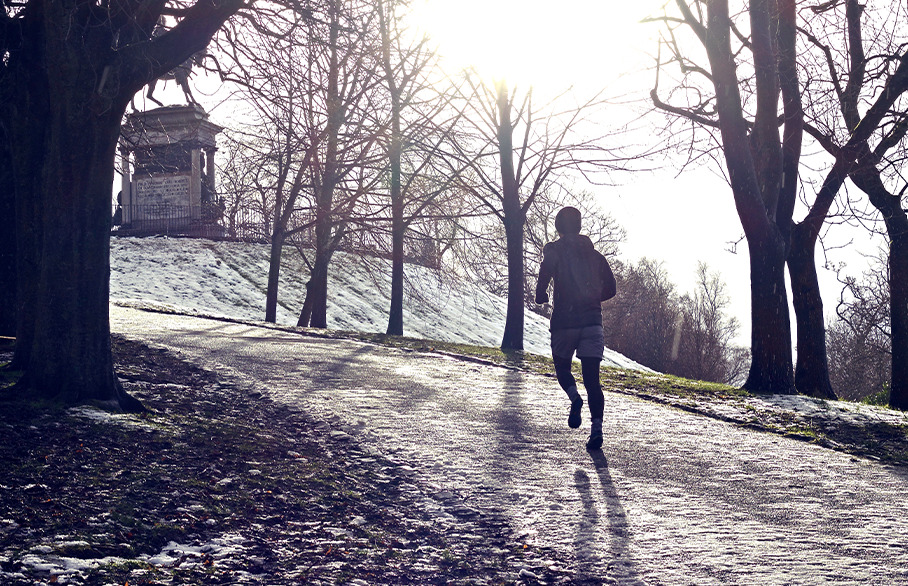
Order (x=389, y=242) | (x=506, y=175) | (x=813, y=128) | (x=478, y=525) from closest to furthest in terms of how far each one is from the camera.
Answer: (x=478, y=525) < (x=813, y=128) < (x=506, y=175) < (x=389, y=242)

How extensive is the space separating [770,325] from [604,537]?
884 cm

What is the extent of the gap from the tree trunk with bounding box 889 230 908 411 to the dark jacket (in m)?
10.1

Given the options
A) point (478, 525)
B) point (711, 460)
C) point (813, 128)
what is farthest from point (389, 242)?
point (478, 525)

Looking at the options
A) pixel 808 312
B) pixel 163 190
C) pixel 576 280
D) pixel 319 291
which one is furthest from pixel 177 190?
pixel 576 280

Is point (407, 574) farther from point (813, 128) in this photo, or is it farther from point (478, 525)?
point (813, 128)

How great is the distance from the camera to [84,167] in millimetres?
7543

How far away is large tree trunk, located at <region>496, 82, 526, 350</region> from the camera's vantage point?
19344mm

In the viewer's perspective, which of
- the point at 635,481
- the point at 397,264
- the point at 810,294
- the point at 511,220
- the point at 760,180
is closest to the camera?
the point at 635,481

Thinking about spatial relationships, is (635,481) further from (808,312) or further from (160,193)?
(160,193)

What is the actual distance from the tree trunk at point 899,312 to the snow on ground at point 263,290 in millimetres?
13909

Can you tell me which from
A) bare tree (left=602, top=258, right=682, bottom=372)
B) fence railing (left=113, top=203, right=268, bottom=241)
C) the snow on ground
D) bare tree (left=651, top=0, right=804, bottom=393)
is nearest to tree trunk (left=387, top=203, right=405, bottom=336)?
the snow on ground

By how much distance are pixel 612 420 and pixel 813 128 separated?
1010 cm

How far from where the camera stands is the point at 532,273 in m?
28.0

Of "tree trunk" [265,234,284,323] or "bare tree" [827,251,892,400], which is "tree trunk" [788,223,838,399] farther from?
"tree trunk" [265,234,284,323]
